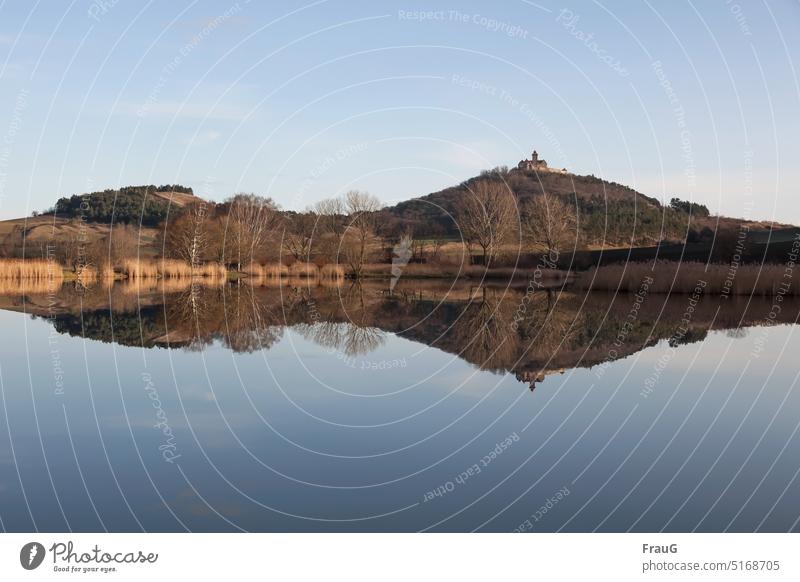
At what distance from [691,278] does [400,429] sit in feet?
78.1

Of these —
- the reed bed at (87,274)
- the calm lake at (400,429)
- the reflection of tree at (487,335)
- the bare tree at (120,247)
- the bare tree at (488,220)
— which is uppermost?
the bare tree at (488,220)

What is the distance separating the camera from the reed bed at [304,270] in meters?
50.6

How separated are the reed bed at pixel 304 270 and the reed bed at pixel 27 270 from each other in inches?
554

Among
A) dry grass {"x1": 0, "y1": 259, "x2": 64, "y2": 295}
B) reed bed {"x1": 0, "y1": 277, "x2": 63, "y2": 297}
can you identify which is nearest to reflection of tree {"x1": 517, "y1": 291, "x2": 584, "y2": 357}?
reed bed {"x1": 0, "y1": 277, "x2": 63, "y2": 297}

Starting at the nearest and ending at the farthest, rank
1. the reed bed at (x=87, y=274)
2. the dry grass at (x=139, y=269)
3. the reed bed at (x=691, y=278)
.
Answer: the reed bed at (x=691, y=278) → the reed bed at (x=87, y=274) → the dry grass at (x=139, y=269)

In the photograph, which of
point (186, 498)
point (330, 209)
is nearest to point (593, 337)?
point (186, 498)

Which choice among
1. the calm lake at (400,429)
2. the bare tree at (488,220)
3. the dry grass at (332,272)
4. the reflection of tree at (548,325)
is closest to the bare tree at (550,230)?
the bare tree at (488,220)

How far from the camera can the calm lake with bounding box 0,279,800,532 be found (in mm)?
6141

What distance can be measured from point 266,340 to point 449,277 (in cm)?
3297

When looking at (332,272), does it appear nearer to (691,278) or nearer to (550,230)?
(550,230)

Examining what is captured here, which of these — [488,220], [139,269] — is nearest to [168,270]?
[139,269]

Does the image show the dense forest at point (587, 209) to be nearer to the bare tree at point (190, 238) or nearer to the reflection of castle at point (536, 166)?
the reflection of castle at point (536, 166)

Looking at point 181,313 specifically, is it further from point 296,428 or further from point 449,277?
point 449,277

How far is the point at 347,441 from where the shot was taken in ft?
27.1
